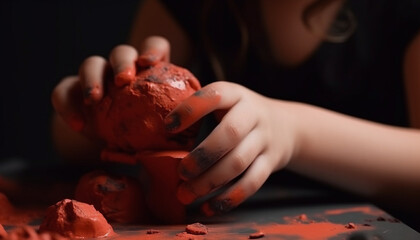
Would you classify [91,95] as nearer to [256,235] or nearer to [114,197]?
[114,197]

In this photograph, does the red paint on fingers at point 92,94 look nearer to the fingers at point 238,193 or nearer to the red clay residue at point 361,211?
the fingers at point 238,193

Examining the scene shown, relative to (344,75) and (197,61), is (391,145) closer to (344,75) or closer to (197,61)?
(344,75)

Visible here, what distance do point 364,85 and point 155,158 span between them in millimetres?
476

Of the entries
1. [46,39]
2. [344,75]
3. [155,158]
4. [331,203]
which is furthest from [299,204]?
[46,39]

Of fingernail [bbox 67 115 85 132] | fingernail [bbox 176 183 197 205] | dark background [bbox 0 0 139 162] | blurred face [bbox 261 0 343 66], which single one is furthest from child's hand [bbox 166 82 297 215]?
dark background [bbox 0 0 139 162]

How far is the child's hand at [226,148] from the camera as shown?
530mm

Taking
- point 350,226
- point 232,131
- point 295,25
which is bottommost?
point 350,226

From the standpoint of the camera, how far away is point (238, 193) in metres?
0.56

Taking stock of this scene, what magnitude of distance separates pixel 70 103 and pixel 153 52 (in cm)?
11

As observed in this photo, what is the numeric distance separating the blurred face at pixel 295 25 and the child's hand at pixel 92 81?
246 millimetres

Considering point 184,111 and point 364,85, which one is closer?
point 184,111

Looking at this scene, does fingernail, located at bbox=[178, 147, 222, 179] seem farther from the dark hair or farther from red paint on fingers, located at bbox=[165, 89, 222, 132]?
the dark hair

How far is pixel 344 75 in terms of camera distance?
91 cm

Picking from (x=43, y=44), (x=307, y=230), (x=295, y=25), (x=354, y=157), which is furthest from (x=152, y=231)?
(x=43, y=44)
